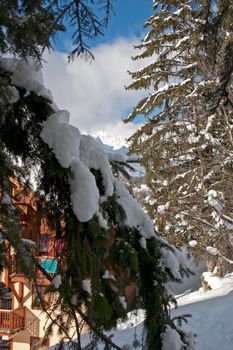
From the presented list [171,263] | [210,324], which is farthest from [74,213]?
[210,324]

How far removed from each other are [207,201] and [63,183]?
7.76m

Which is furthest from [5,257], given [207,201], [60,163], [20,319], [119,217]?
[20,319]

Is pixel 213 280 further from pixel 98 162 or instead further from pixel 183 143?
pixel 98 162

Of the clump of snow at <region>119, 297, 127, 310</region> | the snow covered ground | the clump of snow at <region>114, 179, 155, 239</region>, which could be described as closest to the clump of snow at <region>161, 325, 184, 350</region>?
the clump of snow at <region>119, 297, 127, 310</region>

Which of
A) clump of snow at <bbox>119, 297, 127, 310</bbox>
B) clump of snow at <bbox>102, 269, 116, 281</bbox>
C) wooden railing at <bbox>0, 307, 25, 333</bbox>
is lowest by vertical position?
clump of snow at <bbox>119, 297, 127, 310</bbox>

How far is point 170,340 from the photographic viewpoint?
265cm

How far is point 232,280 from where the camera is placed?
13672 mm

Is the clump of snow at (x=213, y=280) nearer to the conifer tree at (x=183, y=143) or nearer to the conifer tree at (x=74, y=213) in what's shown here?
the conifer tree at (x=183, y=143)

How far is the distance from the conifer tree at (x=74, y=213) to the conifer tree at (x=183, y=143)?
701 centimetres

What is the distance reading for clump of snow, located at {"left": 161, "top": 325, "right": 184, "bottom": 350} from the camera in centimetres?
265

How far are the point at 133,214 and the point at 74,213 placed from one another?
0.54 metres

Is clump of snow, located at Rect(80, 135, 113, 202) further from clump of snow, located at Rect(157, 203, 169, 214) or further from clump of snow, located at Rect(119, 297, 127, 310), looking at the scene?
clump of snow, located at Rect(157, 203, 169, 214)

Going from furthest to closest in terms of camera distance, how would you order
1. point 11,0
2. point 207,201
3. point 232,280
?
point 232,280 < point 207,201 < point 11,0

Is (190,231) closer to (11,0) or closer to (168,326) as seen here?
(168,326)
